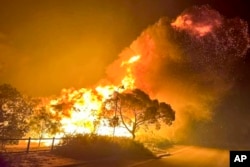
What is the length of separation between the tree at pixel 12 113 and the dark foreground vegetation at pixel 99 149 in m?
5.84

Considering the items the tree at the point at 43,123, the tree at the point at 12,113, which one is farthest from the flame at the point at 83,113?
the tree at the point at 12,113

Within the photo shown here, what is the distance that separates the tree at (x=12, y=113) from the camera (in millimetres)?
30219

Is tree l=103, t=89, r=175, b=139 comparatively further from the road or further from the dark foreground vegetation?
the dark foreground vegetation

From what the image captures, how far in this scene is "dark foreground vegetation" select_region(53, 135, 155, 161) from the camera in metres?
25.7

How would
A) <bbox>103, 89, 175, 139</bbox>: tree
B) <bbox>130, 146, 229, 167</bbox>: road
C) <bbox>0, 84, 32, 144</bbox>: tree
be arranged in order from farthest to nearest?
1. <bbox>103, 89, 175, 139</bbox>: tree
2. <bbox>0, 84, 32, 144</bbox>: tree
3. <bbox>130, 146, 229, 167</bbox>: road

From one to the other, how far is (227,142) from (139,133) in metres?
29.9

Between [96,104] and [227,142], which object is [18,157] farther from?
[227,142]

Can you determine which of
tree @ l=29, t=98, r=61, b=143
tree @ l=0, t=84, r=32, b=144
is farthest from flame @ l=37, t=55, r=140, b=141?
tree @ l=0, t=84, r=32, b=144

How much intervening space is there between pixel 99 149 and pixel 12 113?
31.0ft

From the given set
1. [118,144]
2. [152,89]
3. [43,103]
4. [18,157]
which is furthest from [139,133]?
[18,157]

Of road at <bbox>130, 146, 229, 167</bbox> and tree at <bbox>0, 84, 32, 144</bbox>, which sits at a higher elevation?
tree at <bbox>0, 84, 32, 144</bbox>

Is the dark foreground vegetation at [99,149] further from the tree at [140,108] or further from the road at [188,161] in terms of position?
the tree at [140,108]

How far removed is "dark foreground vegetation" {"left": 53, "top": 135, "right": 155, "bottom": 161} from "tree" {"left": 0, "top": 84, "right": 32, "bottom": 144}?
5839 millimetres

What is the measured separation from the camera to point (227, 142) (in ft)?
250
